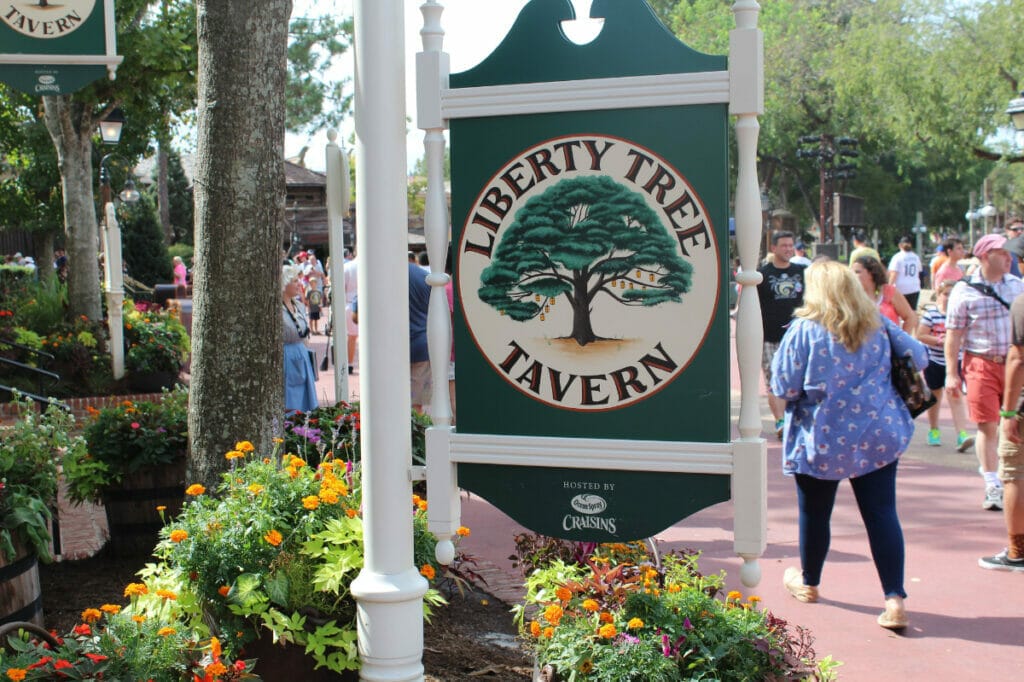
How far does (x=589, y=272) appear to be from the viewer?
3.11 meters

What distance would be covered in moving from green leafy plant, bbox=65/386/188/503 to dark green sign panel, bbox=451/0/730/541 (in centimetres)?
306

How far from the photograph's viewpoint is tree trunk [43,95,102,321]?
14.0 m

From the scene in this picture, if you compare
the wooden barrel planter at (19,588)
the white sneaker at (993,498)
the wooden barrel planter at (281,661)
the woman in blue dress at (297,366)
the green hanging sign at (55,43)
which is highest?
the green hanging sign at (55,43)

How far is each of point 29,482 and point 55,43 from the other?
238cm

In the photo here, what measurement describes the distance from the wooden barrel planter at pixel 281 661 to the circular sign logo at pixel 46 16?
3607 millimetres

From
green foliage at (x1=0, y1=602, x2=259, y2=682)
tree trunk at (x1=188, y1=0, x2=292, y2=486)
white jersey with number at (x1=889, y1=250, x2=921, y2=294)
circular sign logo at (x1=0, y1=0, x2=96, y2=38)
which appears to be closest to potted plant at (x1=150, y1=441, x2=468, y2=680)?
green foliage at (x1=0, y1=602, x2=259, y2=682)

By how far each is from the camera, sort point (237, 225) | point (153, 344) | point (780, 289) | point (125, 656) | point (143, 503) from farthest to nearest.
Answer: point (153, 344)
point (780, 289)
point (143, 503)
point (237, 225)
point (125, 656)

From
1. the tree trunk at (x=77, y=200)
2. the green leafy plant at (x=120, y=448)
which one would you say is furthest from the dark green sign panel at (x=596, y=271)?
the tree trunk at (x=77, y=200)

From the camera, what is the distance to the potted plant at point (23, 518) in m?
4.07

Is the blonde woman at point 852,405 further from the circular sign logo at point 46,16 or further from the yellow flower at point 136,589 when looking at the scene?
the circular sign logo at point 46,16

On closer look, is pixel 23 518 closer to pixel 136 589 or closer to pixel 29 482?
pixel 29 482

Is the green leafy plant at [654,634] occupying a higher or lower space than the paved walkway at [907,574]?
higher

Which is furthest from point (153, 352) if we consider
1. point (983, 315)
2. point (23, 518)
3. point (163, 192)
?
point (163, 192)

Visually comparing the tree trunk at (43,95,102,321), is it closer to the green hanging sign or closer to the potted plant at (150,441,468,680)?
the green hanging sign
